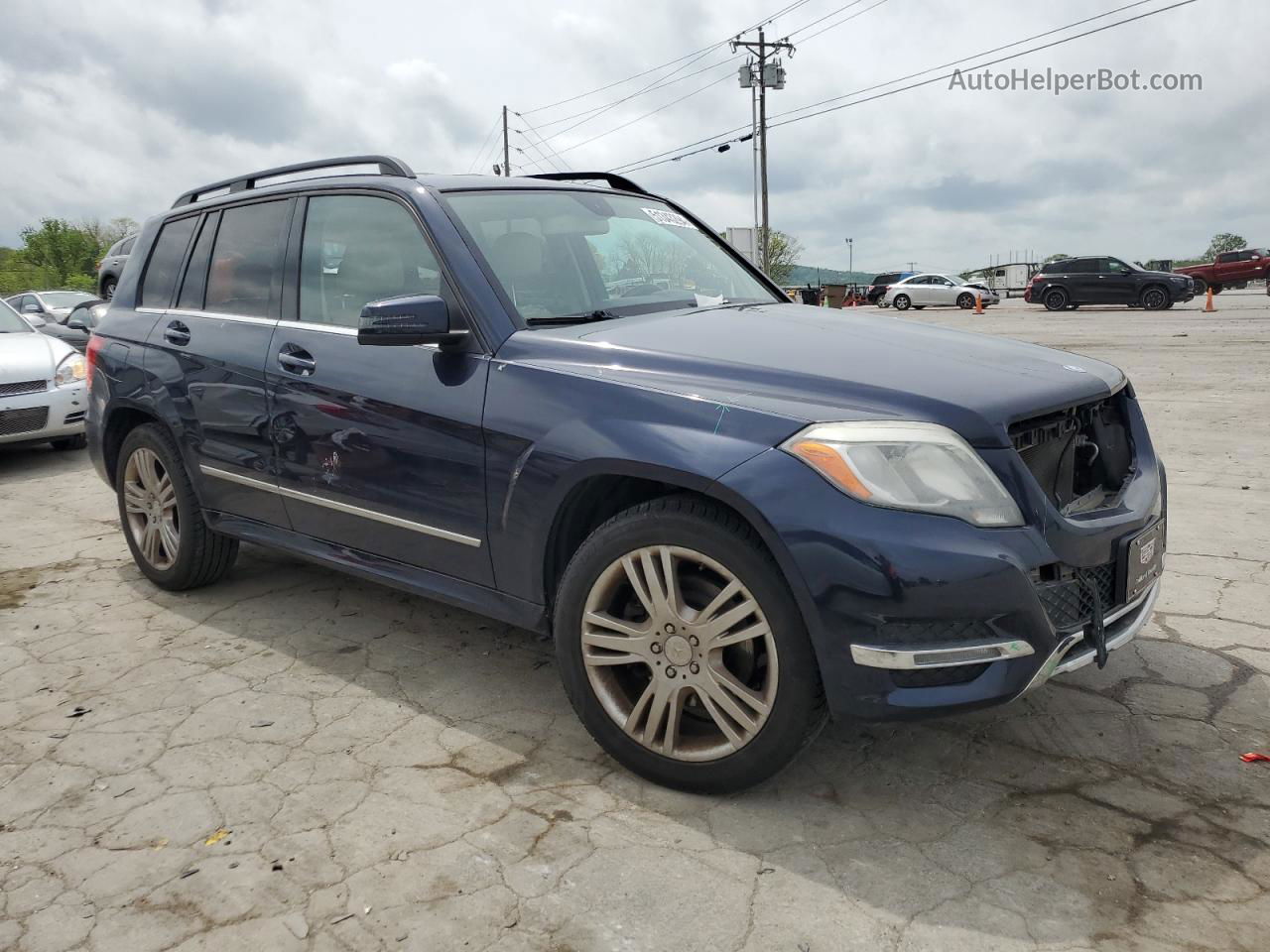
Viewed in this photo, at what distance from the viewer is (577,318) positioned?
3166 mm

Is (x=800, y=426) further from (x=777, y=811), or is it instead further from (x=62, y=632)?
(x=62, y=632)

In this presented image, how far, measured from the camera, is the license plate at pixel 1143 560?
2639 mm

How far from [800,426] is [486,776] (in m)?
1.33

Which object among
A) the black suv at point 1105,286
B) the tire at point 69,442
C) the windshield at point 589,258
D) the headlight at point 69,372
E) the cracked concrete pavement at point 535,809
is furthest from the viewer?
the black suv at point 1105,286

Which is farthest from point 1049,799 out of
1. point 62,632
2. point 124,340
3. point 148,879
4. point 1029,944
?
point 124,340

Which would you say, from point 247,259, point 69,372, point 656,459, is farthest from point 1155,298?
point 656,459

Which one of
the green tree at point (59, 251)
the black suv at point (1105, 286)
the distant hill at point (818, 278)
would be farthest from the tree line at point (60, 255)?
the black suv at point (1105, 286)

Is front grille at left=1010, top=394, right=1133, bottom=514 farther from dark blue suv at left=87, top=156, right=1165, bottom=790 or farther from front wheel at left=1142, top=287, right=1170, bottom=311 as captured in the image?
front wheel at left=1142, top=287, right=1170, bottom=311

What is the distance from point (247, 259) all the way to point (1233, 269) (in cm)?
3540

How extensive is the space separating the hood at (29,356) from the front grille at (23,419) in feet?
0.80

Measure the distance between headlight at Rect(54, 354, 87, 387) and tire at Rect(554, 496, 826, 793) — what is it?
713 centimetres

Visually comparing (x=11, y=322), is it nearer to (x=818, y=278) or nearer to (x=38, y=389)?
(x=38, y=389)

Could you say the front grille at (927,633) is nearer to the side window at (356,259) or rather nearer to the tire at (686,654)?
the tire at (686,654)

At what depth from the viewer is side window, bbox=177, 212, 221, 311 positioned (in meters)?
4.24
